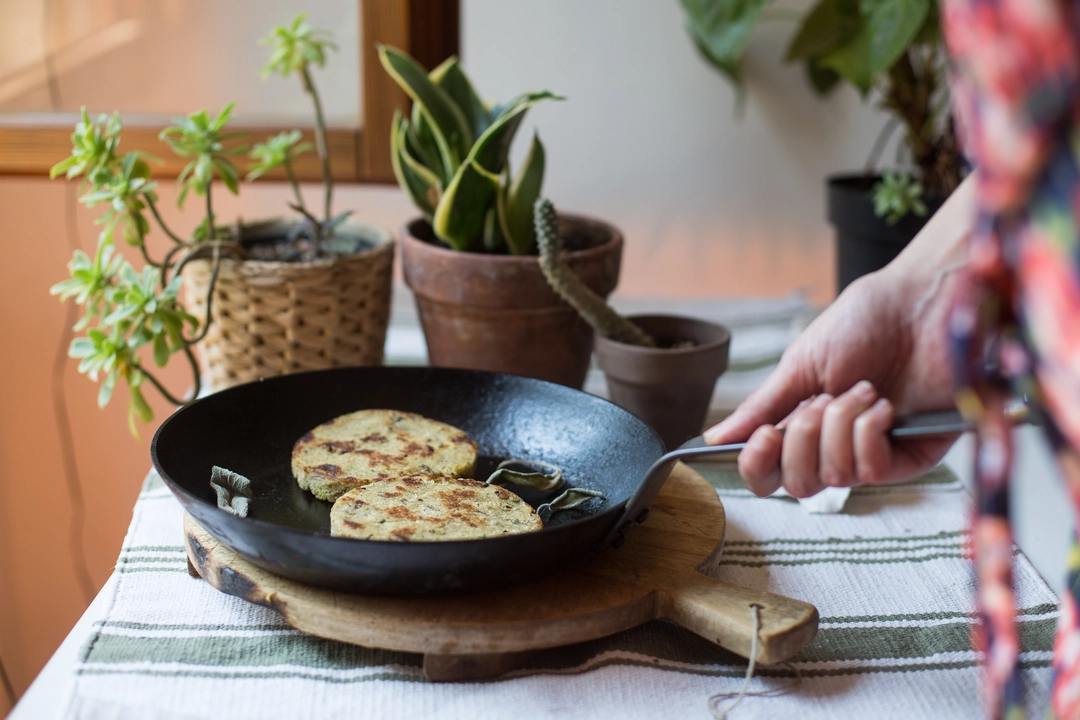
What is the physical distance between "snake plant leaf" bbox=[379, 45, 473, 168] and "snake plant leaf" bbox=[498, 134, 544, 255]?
0.24 feet

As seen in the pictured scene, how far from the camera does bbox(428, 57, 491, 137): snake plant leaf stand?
103 centimetres

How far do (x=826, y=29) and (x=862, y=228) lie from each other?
0.29 m

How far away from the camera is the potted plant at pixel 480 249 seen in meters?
0.95

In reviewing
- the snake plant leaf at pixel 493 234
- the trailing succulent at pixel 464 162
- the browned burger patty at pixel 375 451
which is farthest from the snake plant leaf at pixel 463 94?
the browned burger patty at pixel 375 451

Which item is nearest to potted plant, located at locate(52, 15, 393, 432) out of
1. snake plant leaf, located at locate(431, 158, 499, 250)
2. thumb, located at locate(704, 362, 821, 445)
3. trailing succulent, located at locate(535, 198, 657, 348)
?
snake plant leaf, located at locate(431, 158, 499, 250)

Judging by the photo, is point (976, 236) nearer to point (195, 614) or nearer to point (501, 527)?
point (501, 527)

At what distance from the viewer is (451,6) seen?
144 cm

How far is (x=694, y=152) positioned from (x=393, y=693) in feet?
3.69

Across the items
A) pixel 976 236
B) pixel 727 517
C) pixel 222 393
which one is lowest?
pixel 727 517

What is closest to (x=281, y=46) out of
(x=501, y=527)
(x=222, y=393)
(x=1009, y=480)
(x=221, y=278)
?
(x=221, y=278)

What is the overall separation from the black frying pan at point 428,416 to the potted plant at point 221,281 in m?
0.11

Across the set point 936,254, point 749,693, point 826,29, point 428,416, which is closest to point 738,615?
point 749,693

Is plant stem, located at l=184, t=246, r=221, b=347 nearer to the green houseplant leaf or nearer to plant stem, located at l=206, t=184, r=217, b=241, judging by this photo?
plant stem, located at l=206, t=184, r=217, b=241

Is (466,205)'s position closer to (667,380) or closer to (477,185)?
(477,185)
